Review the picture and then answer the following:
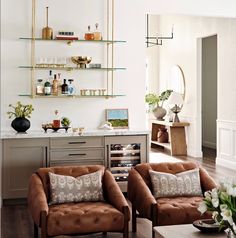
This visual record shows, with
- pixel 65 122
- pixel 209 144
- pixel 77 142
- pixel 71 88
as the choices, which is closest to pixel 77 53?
pixel 71 88

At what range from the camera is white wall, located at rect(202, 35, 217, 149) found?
448 inches

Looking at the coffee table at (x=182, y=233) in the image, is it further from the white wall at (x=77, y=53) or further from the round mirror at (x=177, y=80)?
the round mirror at (x=177, y=80)

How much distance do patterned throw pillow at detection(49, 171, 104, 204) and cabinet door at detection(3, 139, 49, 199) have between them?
141 cm

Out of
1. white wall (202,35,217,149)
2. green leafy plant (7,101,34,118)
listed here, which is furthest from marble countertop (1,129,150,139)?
white wall (202,35,217,149)

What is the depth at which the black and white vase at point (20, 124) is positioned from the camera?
5.87m

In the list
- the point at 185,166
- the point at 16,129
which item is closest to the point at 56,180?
the point at 185,166

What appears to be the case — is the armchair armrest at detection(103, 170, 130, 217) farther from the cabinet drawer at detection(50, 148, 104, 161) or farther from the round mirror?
the round mirror

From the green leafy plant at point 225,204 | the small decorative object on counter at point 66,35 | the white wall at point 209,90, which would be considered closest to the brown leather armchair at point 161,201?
the green leafy plant at point 225,204

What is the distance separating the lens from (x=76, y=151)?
19.4 ft

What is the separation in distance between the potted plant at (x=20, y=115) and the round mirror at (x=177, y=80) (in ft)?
16.1

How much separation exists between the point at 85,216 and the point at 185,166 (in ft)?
4.42

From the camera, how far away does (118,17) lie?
6551mm

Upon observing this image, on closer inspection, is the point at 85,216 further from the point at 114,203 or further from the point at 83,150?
the point at 83,150

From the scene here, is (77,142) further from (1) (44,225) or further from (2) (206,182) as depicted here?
(1) (44,225)
